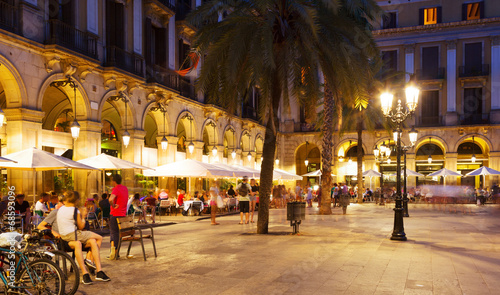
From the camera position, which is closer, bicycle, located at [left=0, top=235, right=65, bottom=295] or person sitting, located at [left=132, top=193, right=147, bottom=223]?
bicycle, located at [left=0, top=235, right=65, bottom=295]

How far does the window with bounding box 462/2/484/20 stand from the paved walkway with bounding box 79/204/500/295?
32409 millimetres

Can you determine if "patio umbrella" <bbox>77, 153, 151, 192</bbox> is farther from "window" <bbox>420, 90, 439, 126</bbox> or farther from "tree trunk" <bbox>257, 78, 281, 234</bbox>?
"window" <bbox>420, 90, 439, 126</bbox>

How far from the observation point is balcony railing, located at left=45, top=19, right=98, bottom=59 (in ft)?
55.9

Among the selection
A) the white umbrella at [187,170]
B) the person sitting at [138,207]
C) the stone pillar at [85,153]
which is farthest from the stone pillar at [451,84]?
the stone pillar at [85,153]

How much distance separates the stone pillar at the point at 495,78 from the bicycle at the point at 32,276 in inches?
1610

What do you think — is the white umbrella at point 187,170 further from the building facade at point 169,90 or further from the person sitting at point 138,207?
the person sitting at point 138,207

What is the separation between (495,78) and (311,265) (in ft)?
124

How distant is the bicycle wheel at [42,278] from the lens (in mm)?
5961

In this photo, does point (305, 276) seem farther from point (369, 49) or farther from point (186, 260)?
point (369, 49)

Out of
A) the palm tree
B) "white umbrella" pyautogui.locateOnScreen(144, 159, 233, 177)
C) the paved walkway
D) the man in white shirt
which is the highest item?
the palm tree

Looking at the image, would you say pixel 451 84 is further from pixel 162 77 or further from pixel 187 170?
pixel 187 170

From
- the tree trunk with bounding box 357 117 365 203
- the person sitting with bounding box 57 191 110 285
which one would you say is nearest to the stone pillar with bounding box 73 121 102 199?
the person sitting with bounding box 57 191 110 285

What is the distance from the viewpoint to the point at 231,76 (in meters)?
12.5

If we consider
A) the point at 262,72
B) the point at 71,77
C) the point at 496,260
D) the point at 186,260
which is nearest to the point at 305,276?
the point at 186,260
